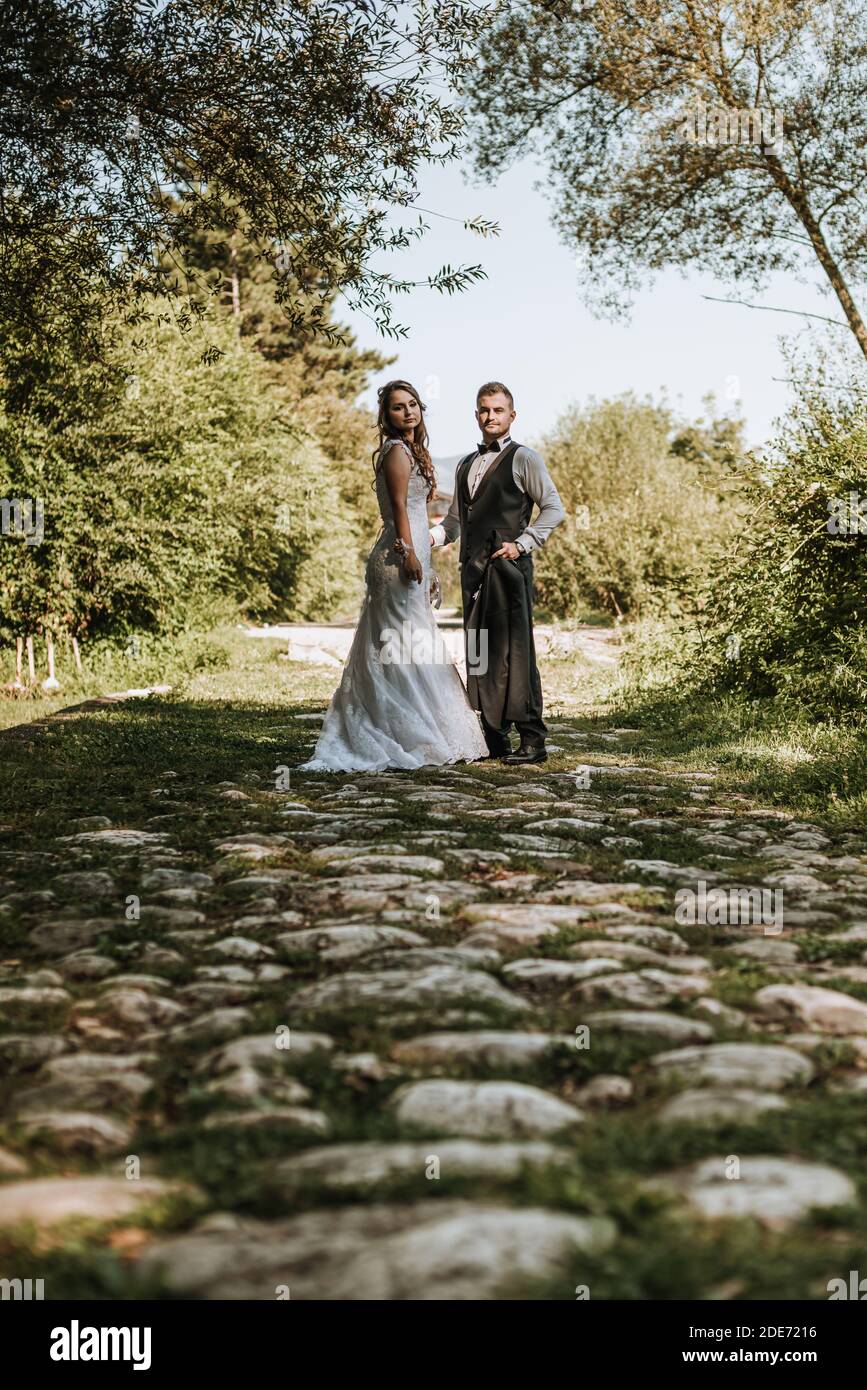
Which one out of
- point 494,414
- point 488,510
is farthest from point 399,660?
point 494,414

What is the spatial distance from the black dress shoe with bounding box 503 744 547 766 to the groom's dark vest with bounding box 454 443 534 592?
1288 mm

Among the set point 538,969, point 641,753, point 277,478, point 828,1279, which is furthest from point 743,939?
point 277,478

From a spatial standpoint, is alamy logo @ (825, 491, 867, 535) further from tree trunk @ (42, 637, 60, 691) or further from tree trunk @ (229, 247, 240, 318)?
tree trunk @ (229, 247, 240, 318)

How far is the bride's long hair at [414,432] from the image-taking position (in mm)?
8766

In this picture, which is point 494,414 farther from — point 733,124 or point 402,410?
point 733,124

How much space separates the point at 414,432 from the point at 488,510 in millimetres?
800

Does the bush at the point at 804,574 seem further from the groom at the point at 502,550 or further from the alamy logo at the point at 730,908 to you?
the alamy logo at the point at 730,908

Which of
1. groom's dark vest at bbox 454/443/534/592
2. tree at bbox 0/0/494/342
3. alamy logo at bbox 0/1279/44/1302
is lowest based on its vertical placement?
alamy logo at bbox 0/1279/44/1302

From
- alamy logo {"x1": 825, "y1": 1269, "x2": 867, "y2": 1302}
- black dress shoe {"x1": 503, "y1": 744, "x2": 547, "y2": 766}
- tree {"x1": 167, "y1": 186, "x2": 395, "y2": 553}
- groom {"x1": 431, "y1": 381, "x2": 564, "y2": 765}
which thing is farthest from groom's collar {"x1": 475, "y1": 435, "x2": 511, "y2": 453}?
tree {"x1": 167, "y1": 186, "x2": 395, "y2": 553}

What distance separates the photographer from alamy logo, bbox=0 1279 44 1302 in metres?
2.04

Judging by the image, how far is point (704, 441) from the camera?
213 ft
